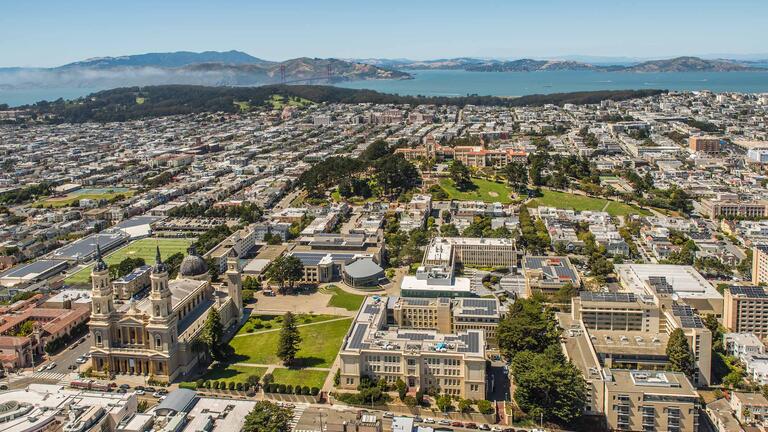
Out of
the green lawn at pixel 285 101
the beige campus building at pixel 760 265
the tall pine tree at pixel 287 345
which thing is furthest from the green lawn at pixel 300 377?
the green lawn at pixel 285 101

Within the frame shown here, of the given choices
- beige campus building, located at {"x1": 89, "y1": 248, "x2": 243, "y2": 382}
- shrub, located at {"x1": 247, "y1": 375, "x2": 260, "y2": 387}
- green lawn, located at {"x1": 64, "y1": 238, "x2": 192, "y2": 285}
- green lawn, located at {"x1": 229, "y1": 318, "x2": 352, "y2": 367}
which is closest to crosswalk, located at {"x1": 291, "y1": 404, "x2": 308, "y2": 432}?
shrub, located at {"x1": 247, "y1": 375, "x2": 260, "y2": 387}

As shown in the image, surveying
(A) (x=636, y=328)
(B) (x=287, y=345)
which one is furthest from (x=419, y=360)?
(A) (x=636, y=328)

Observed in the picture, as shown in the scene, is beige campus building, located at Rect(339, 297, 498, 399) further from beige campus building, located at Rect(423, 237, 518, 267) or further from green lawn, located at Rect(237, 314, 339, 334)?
beige campus building, located at Rect(423, 237, 518, 267)

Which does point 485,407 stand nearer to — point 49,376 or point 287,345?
point 287,345

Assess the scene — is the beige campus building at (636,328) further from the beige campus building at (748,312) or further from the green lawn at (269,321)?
the green lawn at (269,321)

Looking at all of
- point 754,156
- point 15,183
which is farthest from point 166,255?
point 754,156
